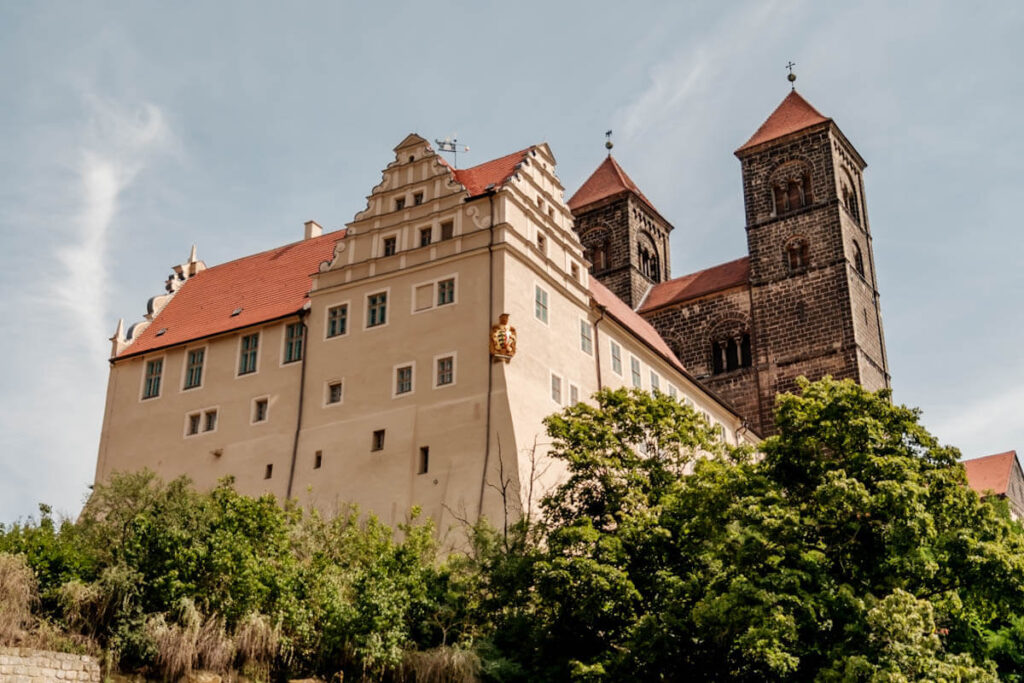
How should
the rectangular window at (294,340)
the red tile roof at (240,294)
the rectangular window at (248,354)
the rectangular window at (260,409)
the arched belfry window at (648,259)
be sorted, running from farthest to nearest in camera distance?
the arched belfry window at (648,259), the red tile roof at (240,294), the rectangular window at (248,354), the rectangular window at (294,340), the rectangular window at (260,409)

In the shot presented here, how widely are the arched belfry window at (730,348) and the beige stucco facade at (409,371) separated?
17271mm

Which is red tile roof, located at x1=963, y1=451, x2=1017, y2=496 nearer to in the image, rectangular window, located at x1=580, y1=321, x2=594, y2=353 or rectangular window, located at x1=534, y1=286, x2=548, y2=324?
rectangular window, located at x1=580, y1=321, x2=594, y2=353

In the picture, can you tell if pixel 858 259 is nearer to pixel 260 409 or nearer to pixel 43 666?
pixel 260 409

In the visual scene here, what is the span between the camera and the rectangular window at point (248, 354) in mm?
35969

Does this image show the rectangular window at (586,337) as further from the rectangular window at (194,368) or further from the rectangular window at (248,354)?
the rectangular window at (194,368)

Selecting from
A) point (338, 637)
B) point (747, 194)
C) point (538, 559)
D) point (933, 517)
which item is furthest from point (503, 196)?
point (747, 194)

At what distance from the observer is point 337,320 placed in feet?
114

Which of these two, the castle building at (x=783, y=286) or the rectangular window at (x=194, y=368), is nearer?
the rectangular window at (x=194, y=368)

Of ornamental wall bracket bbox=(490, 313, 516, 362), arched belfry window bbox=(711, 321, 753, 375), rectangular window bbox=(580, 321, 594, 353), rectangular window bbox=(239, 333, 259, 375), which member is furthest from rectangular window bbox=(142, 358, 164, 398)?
arched belfry window bbox=(711, 321, 753, 375)

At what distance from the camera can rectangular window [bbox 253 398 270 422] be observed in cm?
3475

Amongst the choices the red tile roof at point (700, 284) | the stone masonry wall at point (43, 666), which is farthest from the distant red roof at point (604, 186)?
the stone masonry wall at point (43, 666)

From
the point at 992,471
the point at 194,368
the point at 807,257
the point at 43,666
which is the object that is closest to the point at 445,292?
the point at 194,368

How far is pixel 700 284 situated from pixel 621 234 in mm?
6287

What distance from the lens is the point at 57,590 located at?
2262 cm
